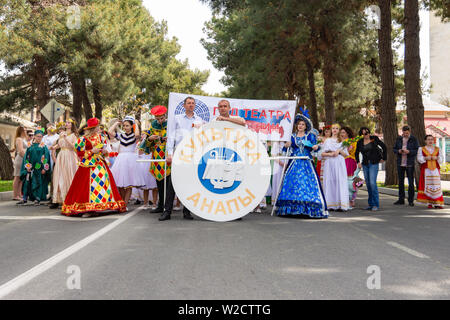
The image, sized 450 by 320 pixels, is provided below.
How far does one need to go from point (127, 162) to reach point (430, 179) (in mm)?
7165

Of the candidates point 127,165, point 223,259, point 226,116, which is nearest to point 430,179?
point 226,116

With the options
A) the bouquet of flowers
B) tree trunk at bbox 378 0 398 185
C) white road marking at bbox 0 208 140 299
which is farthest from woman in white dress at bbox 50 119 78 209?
tree trunk at bbox 378 0 398 185

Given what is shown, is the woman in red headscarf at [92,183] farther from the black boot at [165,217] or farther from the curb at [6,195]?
the curb at [6,195]

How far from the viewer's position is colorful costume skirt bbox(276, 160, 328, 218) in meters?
9.05

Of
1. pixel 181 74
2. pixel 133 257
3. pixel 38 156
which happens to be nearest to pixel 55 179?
pixel 38 156

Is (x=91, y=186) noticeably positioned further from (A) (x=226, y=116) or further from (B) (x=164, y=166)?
(A) (x=226, y=116)

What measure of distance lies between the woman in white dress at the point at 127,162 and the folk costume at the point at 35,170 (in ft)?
8.23

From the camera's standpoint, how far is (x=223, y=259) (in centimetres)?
516

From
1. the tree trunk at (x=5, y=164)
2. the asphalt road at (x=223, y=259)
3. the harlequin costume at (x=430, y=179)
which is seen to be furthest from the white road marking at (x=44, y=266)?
the tree trunk at (x=5, y=164)

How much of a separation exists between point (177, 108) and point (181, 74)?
4562cm

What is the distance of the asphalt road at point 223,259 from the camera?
3.95 m
